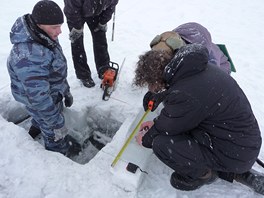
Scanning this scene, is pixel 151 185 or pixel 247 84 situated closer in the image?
pixel 151 185

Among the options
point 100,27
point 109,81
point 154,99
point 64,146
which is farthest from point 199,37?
point 64,146

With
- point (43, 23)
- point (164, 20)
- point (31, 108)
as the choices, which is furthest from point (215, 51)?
point (164, 20)

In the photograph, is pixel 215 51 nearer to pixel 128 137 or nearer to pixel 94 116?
pixel 128 137

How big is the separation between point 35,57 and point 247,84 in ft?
12.1

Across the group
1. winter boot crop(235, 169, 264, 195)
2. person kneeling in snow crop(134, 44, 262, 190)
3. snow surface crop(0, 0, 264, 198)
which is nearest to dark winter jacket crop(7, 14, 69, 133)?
snow surface crop(0, 0, 264, 198)

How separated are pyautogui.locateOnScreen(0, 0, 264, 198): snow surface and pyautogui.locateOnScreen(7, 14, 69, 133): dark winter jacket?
429mm

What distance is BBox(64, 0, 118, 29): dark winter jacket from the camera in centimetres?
324

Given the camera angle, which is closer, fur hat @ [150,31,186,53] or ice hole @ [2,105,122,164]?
fur hat @ [150,31,186,53]

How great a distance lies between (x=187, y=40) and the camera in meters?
2.87

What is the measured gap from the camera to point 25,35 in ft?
7.48

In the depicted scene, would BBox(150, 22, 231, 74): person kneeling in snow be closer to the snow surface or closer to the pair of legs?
the snow surface

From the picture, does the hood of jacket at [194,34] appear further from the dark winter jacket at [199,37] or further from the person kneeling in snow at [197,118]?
the person kneeling in snow at [197,118]

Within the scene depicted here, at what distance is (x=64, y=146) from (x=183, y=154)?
1387 mm

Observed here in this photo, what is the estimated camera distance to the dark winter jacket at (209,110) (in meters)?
2.04
